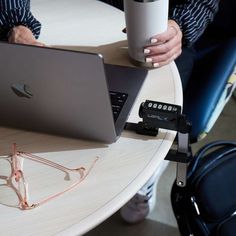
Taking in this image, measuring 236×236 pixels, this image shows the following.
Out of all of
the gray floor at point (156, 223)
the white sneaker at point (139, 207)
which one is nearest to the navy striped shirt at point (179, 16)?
the white sneaker at point (139, 207)

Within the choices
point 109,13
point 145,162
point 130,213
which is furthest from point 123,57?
point 130,213

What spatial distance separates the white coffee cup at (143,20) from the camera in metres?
0.88

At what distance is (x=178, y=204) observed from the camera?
3.50ft

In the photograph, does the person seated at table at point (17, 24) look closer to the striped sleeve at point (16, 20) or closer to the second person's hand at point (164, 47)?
the striped sleeve at point (16, 20)

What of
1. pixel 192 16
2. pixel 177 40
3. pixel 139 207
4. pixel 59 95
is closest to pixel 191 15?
pixel 192 16

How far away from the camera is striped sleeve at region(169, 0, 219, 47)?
1.16m

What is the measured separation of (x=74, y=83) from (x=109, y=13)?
0.62m

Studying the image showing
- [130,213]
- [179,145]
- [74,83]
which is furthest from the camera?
[130,213]

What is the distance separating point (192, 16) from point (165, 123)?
48 cm

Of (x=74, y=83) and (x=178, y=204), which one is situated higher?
(x=74, y=83)

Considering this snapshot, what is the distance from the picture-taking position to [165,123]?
0.83 meters

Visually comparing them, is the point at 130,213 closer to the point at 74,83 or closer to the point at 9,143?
the point at 9,143

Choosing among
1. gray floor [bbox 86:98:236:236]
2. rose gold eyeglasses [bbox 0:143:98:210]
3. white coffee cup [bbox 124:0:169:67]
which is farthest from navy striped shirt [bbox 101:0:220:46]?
gray floor [bbox 86:98:236:236]

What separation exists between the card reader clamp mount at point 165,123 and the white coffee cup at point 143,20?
0.18 metres
